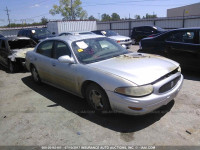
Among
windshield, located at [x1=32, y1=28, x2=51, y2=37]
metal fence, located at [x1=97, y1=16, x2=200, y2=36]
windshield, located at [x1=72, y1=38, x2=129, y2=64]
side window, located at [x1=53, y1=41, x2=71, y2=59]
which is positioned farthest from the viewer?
metal fence, located at [x1=97, y1=16, x2=200, y2=36]

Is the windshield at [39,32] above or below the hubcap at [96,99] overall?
above

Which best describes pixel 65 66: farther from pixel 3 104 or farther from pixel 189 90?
pixel 189 90

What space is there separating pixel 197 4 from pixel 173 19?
44.5 m

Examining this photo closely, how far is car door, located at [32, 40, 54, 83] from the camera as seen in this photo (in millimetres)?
4837

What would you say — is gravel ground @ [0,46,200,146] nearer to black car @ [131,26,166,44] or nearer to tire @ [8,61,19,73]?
tire @ [8,61,19,73]

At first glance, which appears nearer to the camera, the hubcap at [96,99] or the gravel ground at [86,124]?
the gravel ground at [86,124]

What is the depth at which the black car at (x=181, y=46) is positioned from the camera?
5691mm

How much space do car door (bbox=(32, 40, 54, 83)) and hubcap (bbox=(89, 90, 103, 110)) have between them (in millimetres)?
1546

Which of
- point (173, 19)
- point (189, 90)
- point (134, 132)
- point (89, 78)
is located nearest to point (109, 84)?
point (89, 78)

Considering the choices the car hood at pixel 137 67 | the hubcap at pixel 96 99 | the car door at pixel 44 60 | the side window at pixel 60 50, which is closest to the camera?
the car hood at pixel 137 67

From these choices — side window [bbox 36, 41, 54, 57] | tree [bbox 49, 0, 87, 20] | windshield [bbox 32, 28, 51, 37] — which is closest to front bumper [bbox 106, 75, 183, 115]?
side window [bbox 36, 41, 54, 57]

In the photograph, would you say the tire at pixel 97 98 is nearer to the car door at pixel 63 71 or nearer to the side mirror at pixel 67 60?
the car door at pixel 63 71

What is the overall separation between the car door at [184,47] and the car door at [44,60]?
3.82m

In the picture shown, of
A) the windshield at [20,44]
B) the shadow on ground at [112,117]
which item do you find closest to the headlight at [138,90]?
the shadow on ground at [112,117]
